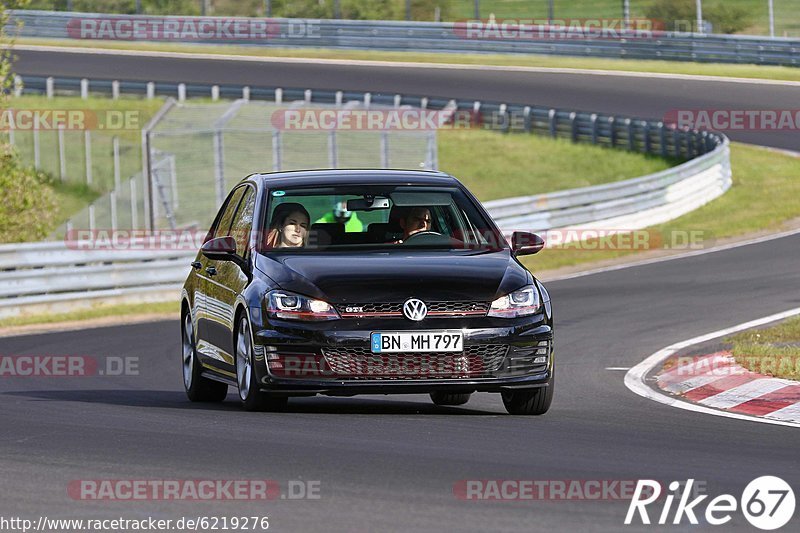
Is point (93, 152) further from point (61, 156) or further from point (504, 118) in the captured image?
point (504, 118)

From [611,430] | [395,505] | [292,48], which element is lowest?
[292,48]

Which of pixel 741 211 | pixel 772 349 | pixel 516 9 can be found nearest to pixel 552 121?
pixel 741 211

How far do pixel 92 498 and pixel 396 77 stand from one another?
46.1 m

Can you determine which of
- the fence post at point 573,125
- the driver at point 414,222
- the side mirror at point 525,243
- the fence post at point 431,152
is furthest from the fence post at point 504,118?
the side mirror at point 525,243

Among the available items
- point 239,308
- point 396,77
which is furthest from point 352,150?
point 239,308

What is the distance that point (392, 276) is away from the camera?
9.62m

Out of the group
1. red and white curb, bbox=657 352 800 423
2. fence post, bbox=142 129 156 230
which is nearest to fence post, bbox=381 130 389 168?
fence post, bbox=142 129 156 230

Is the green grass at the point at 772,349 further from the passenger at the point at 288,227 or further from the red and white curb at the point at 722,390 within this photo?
the passenger at the point at 288,227

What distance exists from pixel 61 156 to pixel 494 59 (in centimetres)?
1887

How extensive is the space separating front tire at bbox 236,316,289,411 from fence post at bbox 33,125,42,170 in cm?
3232

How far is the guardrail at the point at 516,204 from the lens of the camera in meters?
21.3

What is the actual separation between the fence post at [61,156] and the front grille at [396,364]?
3294 cm

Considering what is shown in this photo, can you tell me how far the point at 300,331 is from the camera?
9547 mm

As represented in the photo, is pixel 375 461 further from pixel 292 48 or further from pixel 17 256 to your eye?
pixel 292 48
